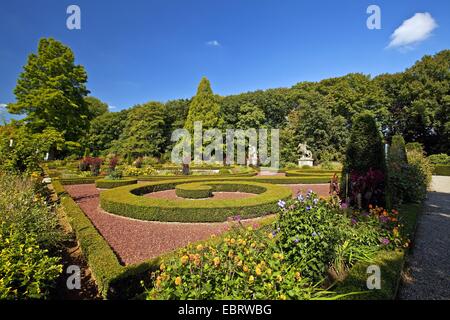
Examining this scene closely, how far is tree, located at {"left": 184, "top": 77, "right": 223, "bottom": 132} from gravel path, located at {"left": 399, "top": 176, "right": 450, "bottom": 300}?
2753cm

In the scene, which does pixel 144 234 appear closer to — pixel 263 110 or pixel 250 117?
pixel 250 117

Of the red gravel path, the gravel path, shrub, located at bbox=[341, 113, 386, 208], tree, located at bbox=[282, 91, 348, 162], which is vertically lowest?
the gravel path

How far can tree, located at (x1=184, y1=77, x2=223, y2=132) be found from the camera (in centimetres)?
3247

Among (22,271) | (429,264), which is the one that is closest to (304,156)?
(429,264)

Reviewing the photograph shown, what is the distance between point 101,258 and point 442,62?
3744 centimetres

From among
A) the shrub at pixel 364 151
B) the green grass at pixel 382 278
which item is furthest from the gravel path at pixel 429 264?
the shrub at pixel 364 151

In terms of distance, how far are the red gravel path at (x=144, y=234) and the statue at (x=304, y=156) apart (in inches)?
903

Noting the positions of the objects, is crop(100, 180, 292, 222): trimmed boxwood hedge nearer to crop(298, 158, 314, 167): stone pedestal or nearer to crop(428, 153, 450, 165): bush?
crop(298, 158, 314, 167): stone pedestal

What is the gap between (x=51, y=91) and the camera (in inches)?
944

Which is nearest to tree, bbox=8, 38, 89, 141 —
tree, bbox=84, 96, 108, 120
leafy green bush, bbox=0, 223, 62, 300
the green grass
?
tree, bbox=84, 96, 108, 120

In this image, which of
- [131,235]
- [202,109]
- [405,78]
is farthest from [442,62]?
[131,235]

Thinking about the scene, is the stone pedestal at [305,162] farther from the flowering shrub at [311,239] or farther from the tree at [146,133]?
the flowering shrub at [311,239]

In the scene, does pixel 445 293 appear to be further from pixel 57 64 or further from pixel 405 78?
pixel 405 78
